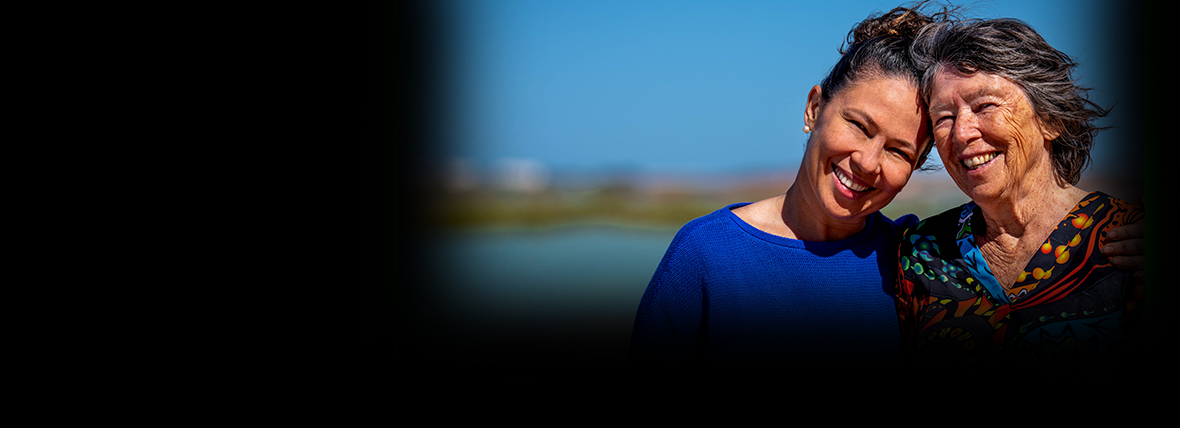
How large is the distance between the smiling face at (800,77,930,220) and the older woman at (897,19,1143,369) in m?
0.08

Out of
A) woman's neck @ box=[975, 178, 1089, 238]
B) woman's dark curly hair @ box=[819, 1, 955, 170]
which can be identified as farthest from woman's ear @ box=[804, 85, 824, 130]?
woman's neck @ box=[975, 178, 1089, 238]

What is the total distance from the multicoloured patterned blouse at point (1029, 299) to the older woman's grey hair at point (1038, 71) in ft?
0.48

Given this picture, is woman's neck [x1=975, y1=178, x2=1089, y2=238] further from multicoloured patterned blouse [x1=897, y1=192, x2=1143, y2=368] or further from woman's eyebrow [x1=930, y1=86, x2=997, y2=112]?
woman's eyebrow [x1=930, y1=86, x2=997, y2=112]

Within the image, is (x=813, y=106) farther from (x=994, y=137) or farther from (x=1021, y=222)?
(x=1021, y=222)

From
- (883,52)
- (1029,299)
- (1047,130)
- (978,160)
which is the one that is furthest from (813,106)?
(1029,299)

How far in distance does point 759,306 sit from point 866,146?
59cm

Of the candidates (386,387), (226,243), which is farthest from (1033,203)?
(226,243)

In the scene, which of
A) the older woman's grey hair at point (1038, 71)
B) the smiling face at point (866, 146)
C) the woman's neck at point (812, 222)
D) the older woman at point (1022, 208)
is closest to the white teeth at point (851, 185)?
the smiling face at point (866, 146)

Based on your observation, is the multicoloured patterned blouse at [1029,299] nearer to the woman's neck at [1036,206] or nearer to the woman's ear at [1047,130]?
the woman's neck at [1036,206]

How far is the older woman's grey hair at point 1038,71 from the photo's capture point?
170cm

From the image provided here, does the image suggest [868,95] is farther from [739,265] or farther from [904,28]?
[739,265]

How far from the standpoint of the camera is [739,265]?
2014mm

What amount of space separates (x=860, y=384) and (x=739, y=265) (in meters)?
0.56

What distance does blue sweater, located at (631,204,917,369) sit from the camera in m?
2.00
